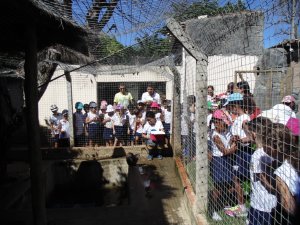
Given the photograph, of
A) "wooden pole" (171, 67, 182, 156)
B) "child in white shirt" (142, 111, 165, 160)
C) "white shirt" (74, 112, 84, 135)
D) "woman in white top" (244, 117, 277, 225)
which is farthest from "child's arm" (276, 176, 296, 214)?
"white shirt" (74, 112, 84, 135)

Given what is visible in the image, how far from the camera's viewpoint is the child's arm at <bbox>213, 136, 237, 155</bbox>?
381cm

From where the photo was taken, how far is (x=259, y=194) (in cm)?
286

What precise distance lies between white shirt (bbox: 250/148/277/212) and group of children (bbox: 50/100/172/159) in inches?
220

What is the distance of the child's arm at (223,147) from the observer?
12.5 ft

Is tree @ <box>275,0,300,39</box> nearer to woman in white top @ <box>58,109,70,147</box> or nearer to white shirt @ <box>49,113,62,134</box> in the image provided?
woman in white top @ <box>58,109,70,147</box>

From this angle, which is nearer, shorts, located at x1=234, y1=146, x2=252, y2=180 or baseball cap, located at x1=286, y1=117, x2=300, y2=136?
baseball cap, located at x1=286, y1=117, x2=300, y2=136

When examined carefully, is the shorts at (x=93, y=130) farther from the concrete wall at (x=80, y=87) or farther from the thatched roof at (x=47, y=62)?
the thatched roof at (x=47, y=62)

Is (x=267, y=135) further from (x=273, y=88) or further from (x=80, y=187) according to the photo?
(x=80, y=187)

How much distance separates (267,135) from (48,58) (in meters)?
5.20

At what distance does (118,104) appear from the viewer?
8969mm

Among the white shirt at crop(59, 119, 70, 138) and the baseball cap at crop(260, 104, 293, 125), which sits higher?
the baseball cap at crop(260, 104, 293, 125)

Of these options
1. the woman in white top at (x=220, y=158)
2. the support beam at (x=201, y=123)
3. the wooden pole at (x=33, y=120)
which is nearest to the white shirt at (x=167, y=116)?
the woman in white top at (x=220, y=158)

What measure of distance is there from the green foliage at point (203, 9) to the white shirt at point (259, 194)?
1.24 meters

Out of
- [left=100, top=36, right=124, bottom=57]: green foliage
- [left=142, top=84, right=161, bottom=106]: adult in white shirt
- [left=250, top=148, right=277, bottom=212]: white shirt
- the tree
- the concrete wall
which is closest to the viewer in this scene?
the tree
